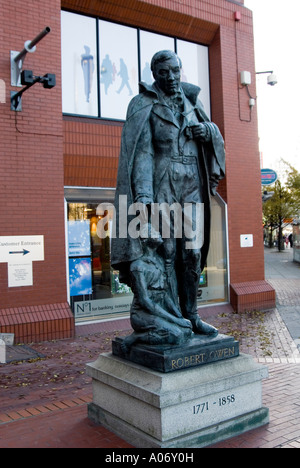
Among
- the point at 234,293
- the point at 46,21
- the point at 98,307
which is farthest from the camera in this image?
the point at 234,293

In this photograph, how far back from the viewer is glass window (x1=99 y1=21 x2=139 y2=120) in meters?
10.5

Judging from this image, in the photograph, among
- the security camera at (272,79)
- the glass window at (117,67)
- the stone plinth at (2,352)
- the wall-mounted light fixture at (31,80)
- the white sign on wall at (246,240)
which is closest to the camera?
the stone plinth at (2,352)

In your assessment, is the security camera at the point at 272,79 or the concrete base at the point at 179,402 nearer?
the concrete base at the point at 179,402

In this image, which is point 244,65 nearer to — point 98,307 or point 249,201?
point 249,201

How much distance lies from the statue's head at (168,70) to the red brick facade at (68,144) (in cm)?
491

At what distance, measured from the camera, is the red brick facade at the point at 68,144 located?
8531 mm

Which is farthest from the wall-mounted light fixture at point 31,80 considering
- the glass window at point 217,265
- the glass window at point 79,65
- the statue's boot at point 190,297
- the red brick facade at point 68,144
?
the glass window at point 217,265

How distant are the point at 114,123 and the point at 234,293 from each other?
5.27 metres

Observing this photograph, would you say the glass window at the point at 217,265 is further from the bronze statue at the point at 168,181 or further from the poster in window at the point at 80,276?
the bronze statue at the point at 168,181

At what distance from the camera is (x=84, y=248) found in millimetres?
10125

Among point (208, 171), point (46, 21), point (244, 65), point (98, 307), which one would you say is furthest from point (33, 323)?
point (244, 65)

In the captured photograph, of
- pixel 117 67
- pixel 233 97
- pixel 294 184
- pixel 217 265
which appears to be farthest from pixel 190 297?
pixel 294 184

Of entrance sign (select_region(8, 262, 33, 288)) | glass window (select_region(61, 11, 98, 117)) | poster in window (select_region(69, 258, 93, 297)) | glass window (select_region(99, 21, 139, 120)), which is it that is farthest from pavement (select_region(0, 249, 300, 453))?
glass window (select_region(99, 21, 139, 120))
